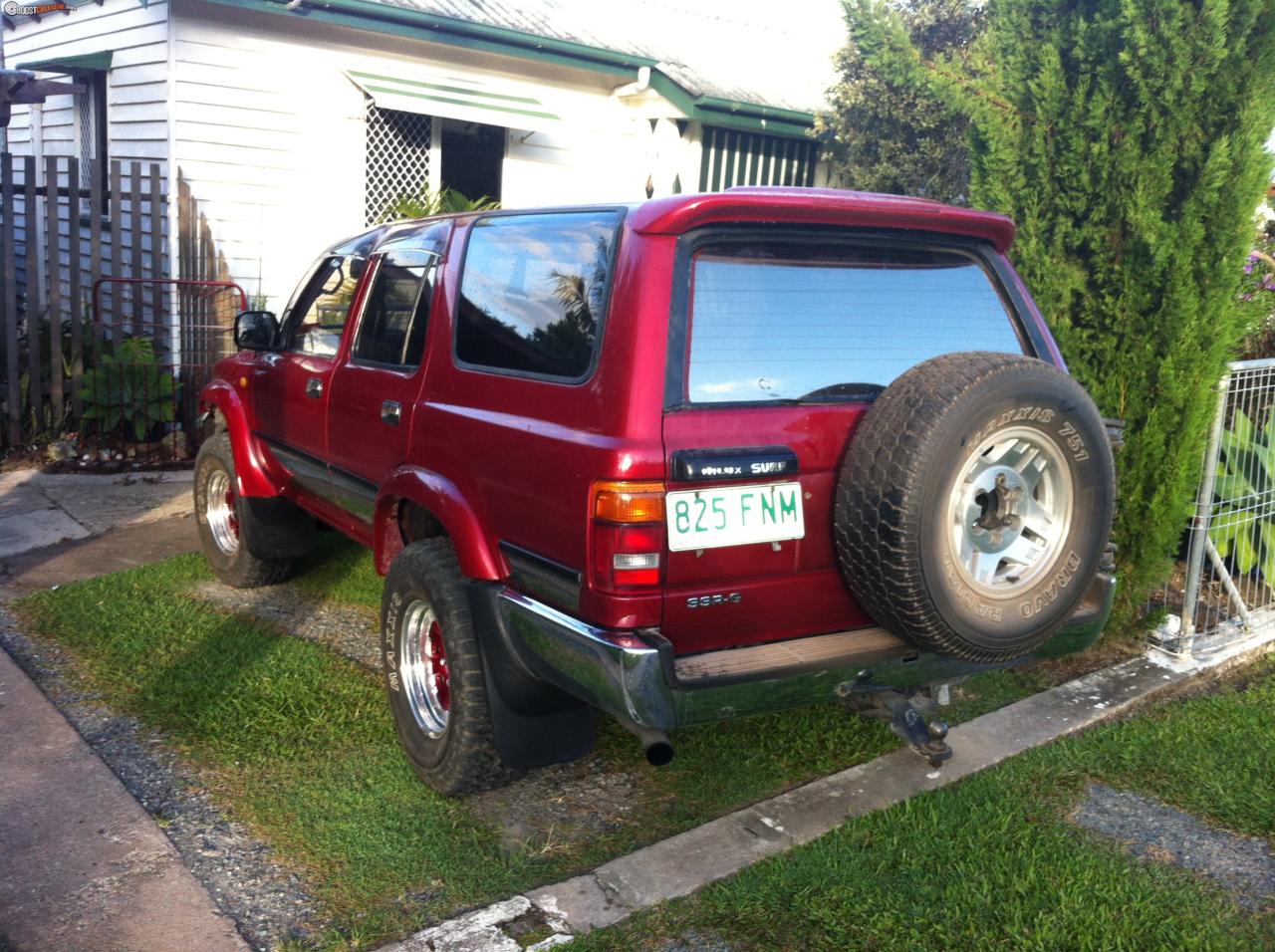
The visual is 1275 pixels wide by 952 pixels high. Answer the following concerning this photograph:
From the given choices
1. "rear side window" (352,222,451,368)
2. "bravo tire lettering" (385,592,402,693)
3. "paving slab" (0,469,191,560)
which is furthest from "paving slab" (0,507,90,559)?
"bravo tire lettering" (385,592,402,693)

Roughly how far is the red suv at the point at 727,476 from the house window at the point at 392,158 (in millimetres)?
8016

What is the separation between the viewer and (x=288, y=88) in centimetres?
1066

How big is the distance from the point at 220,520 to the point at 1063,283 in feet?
14.3

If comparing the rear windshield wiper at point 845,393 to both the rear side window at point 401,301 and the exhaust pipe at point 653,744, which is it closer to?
the exhaust pipe at point 653,744

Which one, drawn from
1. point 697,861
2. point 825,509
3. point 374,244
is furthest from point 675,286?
point 374,244

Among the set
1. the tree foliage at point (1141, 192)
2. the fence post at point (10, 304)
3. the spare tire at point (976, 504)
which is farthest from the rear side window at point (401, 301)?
the fence post at point (10, 304)

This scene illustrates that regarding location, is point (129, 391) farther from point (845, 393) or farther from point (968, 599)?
point (968, 599)

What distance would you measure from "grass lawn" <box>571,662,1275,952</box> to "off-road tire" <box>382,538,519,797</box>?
2.64 ft

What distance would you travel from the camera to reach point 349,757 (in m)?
4.14

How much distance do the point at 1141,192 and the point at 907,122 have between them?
8.59 m

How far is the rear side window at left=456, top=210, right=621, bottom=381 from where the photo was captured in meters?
3.30

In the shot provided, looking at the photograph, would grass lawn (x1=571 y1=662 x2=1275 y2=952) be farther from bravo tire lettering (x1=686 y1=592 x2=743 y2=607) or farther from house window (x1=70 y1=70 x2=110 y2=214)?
A: house window (x1=70 y1=70 x2=110 y2=214)

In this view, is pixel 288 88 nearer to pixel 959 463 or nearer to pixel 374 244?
pixel 374 244

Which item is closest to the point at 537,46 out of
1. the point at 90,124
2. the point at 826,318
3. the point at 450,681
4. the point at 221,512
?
the point at 90,124
